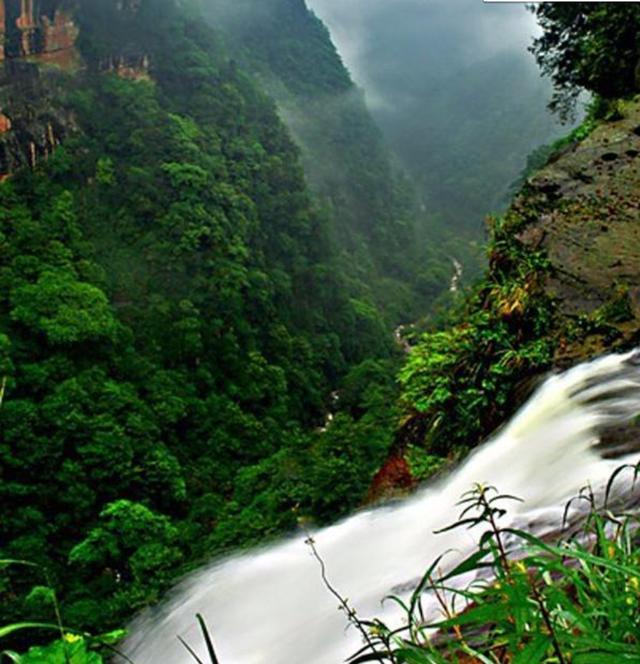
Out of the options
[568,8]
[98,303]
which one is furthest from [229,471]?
[568,8]

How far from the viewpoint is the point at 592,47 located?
25.8ft

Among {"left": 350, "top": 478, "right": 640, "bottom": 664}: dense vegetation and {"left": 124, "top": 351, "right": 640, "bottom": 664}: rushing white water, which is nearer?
{"left": 350, "top": 478, "right": 640, "bottom": 664}: dense vegetation

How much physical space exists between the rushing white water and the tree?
5430 millimetres

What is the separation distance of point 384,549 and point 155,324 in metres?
21.5

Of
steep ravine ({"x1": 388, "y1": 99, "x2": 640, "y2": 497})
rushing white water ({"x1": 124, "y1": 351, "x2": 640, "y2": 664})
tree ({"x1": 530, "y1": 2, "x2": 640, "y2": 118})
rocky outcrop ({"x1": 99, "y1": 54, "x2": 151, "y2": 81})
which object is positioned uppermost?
rocky outcrop ({"x1": 99, "y1": 54, "x2": 151, "y2": 81})

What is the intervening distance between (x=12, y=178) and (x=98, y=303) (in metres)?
8.26

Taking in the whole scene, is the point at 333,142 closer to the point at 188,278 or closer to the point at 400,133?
the point at 188,278

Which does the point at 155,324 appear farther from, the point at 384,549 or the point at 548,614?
the point at 548,614

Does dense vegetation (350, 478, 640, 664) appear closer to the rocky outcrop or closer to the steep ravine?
the steep ravine

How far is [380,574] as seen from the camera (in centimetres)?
345

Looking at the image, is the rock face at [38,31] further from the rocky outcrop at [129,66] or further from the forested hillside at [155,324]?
the rocky outcrop at [129,66]

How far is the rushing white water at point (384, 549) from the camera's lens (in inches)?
121

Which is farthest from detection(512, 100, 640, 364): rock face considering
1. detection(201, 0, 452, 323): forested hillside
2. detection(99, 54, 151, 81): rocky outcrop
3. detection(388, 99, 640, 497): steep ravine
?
detection(201, 0, 452, 323): forested hillside

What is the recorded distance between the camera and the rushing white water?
306cm
